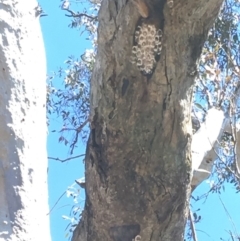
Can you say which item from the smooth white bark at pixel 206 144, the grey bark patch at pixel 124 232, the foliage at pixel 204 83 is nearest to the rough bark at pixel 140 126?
the grey bark patch at pixel 124 232

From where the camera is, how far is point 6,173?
4.43ft

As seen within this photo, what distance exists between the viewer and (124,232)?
4.45ft

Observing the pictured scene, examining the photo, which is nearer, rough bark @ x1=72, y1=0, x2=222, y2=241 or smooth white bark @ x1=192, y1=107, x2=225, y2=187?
rough bark @ x1=72, y1=0, x2=222, y2=241

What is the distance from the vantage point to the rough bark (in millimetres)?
1264

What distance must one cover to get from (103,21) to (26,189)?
44 cm

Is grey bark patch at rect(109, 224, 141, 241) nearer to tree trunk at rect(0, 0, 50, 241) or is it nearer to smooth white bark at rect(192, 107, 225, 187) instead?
tree trunk at rect(0, 0, 50, 241)

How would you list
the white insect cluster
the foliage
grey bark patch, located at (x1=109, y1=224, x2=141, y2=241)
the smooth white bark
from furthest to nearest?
the foliage → the smooth white bark → grey bark patch, located at (x1=109, y1=224, x2=141, y2=241) → the white insect cluster

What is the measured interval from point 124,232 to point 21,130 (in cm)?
35

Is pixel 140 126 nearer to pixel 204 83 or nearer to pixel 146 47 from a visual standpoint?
pixel 146 47

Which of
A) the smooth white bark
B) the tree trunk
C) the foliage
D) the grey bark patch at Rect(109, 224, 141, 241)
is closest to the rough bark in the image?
the grey bark patch at Rect(109, 224, 141, 241)

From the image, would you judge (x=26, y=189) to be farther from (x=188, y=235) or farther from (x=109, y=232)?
(x=188, y=235)

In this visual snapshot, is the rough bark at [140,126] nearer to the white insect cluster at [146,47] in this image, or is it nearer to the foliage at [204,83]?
the white insect cluster at [146,47]

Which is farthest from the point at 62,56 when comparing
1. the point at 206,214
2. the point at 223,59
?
the point at 206,214

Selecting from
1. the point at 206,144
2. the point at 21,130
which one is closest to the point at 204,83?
the point at 206,144
